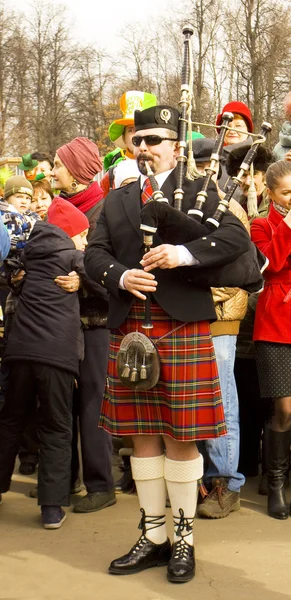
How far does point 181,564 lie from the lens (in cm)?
329

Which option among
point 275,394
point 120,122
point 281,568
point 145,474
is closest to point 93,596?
point 145,474

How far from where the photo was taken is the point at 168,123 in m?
3.35

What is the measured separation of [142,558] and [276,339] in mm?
1335

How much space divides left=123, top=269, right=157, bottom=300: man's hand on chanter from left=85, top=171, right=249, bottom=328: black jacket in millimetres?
83

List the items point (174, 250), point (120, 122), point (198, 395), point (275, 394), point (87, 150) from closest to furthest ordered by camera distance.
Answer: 1. point (174, 250)
2. point (198, 395)
3. point (275, 394)
4. point (87, 150)
5. point (120, 122)

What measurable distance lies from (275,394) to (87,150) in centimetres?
169

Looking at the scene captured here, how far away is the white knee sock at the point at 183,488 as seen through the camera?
3.35 metres

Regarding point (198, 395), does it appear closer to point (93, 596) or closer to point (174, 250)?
point (174, 250)

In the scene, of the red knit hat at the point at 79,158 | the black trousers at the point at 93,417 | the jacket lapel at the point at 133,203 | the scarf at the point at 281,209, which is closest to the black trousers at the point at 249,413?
the black trousers at the point at 93,417

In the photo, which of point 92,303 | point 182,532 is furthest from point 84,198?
point 182,532

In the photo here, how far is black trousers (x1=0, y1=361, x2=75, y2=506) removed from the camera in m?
4.00

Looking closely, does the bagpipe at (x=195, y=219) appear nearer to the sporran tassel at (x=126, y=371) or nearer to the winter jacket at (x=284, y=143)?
the sporran tassel at (x=126, y=371)

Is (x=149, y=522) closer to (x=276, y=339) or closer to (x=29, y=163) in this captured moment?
(x=276, y=339)

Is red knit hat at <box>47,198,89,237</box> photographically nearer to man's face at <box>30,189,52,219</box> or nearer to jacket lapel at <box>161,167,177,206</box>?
jacket lapel at <box>161,167,177,206</box>
